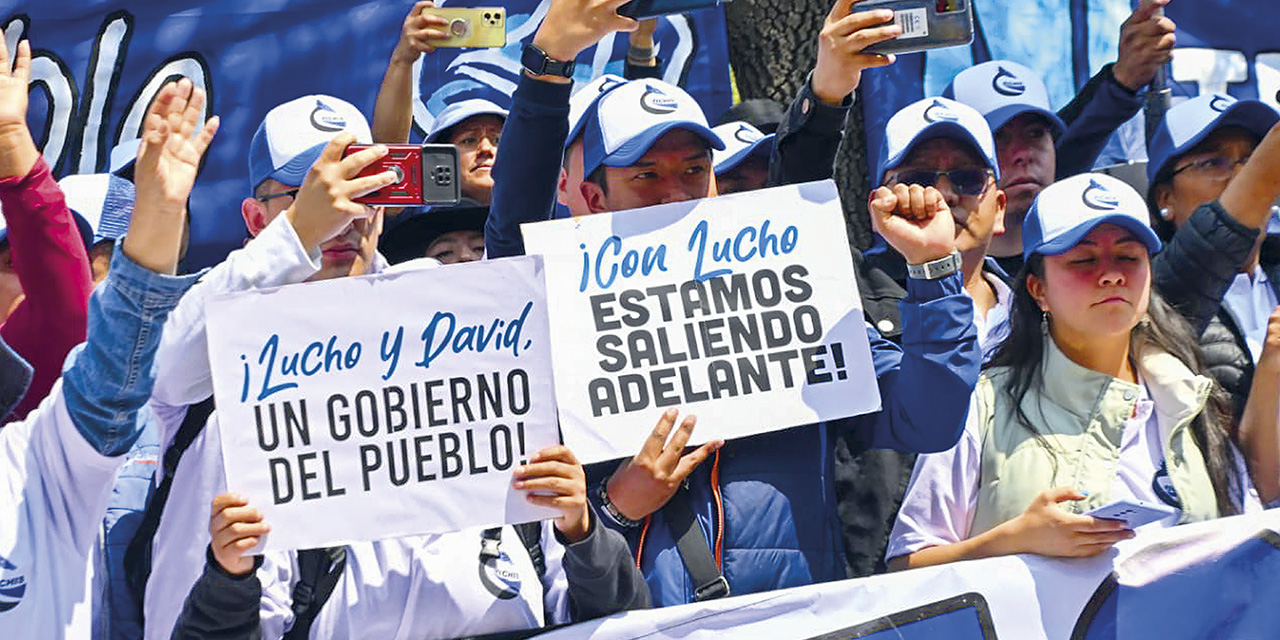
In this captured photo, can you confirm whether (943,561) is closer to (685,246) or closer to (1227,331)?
(685,246)

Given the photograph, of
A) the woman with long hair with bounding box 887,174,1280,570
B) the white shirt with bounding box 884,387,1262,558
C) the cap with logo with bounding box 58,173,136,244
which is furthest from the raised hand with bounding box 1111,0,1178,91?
the cap with logo with bounding box 58,173,136,244

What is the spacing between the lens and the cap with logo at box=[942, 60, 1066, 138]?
17.9 feet

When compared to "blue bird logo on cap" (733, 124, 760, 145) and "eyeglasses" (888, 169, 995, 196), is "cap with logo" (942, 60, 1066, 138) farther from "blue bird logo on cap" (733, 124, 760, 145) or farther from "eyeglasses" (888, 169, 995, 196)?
"blue bird logo on cap" (733, 124, 760, 145)

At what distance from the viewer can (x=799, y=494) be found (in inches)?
155

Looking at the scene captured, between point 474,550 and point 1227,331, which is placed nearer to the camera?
point 474,550

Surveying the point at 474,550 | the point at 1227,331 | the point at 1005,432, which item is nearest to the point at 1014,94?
the point at 1227,331

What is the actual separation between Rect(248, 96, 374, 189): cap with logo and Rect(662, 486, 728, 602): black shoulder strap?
118cm

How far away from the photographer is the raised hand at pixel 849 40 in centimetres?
407

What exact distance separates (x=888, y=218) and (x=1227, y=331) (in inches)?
49.1

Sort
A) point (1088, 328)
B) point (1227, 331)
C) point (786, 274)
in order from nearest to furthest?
point (786, 274), point (1088, 328), point (1227, 331)

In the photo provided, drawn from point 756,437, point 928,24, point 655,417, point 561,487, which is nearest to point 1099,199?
point 928,24

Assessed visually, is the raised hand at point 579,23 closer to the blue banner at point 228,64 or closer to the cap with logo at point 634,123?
the cap with logo at point 634,123

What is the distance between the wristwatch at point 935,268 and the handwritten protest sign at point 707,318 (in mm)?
141

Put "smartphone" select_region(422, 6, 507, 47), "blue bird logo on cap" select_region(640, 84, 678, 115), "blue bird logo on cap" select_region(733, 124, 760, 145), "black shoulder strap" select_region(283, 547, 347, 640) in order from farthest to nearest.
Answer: "blue bird logo on cap" select_region(733, 124, 760, 145) → "smartphone" select_region(422, 6, 507, 47) → "blue bird logo on cap" select_region(640, 84, 678, 115) → "black shoulder strap" select_region(283, 547, 347, 640)
